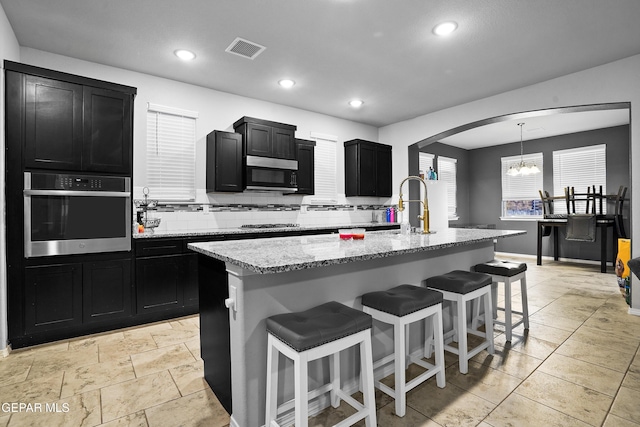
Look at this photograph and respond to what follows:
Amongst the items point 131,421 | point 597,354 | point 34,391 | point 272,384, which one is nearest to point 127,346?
point 34,391

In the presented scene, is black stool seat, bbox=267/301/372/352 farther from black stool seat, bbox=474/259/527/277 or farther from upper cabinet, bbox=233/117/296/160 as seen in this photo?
upper cabinet, bbox=233/117/296/160

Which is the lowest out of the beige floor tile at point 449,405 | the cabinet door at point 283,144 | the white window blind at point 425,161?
the beige floor tile at point 449,405

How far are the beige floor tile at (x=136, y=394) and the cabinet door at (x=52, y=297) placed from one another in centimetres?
117

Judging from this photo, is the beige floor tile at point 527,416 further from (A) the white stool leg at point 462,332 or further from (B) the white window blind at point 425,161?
(B) the white window blind at point 425,161

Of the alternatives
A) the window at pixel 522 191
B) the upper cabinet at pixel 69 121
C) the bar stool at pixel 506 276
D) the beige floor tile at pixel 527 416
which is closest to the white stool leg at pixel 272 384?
the beige floor tile at pixel 527 416

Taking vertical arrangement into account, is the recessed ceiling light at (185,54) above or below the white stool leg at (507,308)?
above

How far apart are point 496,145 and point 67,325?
29.7 feet

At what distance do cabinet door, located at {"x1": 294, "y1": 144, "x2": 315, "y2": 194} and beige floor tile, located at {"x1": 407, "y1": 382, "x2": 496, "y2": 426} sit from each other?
3.37 m

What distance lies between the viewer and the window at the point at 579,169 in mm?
6586

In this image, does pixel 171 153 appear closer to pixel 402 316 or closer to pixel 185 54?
pixel 185 54

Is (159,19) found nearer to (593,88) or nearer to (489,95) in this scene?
(489,95)

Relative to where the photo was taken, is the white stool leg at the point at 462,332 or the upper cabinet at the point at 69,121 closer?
the white stool leg at the point at 462,332

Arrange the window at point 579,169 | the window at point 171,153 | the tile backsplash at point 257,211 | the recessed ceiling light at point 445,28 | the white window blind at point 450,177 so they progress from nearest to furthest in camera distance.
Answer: the recessed ceiling light at point 445,28 → the window at point 171,153 → the tile backsplash at point 257,211 → the window at point 579,169 → the white window blind at point 450,177

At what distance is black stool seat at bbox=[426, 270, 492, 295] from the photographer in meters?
2.26
